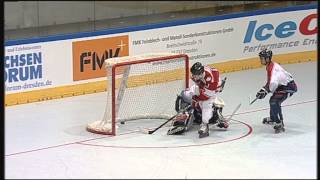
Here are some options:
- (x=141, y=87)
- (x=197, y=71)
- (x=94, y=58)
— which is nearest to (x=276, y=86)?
(x=197, y=71)

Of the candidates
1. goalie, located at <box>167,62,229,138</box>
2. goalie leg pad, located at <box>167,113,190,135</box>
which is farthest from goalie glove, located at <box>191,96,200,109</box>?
goalie leg pad, located at <box>167,113,190,135</box>

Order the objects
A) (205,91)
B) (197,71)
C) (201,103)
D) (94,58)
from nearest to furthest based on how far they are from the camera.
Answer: (197,71), (205,91), (201,103), (94,58)

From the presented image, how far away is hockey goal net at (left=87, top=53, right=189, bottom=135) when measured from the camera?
406 inches

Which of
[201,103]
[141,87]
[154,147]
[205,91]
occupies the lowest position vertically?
[154,147]

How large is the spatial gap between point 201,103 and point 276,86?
0.90 meters

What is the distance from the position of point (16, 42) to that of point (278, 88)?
13.1 ft

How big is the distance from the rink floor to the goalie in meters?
0.13

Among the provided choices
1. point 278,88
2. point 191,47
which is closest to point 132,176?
point 278,88

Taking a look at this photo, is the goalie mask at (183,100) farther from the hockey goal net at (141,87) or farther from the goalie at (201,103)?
the hockey goal net at (141,87)

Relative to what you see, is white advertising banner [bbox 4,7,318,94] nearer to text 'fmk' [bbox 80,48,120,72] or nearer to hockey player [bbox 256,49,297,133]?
text 'fmk' [bbox 80,48,120,72]

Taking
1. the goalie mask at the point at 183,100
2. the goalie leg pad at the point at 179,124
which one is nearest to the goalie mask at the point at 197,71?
the goalie mask at the point at 183,100

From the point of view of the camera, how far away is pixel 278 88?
1003cm

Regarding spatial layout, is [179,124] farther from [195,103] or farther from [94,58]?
[94,58]

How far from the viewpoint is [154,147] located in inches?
377
